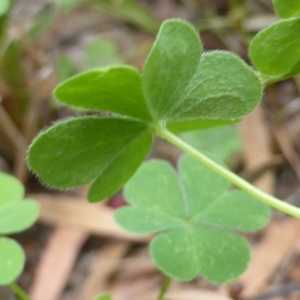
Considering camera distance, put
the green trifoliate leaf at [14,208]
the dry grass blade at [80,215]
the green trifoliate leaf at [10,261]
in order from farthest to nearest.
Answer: the dry grass blade at [80,215]
the green trifoliate leaf at [14,208]
the green trifoliate leaf at [10,261]

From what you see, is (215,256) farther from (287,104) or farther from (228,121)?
(287,104)

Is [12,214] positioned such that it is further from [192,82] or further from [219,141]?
[219,141]

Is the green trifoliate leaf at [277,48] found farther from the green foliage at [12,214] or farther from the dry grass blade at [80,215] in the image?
the dry grass blade at [80,215]

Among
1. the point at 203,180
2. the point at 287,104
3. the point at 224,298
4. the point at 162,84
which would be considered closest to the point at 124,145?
the point at 162,84

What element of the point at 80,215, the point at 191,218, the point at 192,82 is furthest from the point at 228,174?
the point at 80,215

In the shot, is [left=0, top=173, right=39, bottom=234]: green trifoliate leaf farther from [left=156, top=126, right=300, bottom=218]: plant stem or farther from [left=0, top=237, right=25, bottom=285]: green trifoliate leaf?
[left=156, top=126, right=300, bottom=218]: plant stem

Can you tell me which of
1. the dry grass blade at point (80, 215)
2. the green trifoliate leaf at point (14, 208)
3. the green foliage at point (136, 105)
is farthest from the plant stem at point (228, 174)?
the dry grass blade at point (80, 215)

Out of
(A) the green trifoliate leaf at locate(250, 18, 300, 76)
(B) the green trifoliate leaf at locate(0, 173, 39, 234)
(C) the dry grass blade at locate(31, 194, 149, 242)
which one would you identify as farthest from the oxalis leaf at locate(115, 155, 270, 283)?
(C) the dry grass blade at locate(31, 194, 149, 242)
